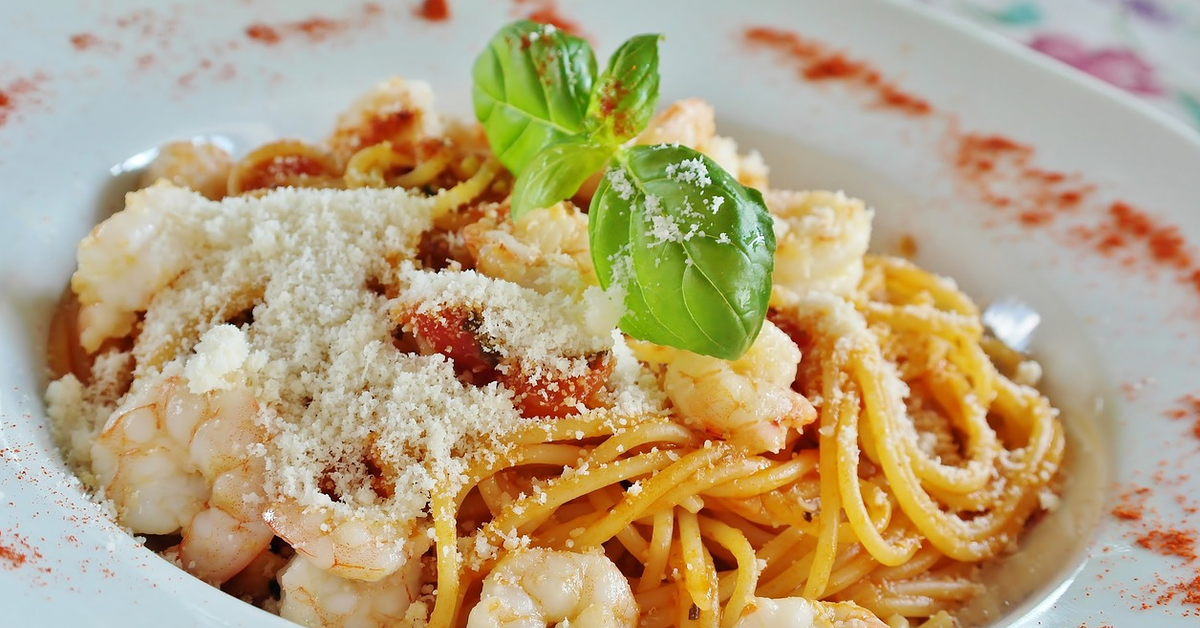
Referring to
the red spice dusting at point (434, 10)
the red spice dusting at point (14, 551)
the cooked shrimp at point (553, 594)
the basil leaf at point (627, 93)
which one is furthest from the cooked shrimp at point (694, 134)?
the red spice dusting at point (14, 551)

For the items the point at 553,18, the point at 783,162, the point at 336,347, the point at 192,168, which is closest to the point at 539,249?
the point at 336,347

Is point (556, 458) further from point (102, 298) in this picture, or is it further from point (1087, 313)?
point (1087, 313)

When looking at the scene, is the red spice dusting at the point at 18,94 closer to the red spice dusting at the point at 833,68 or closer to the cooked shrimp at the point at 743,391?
the cooked shrimp at the point at 743,391

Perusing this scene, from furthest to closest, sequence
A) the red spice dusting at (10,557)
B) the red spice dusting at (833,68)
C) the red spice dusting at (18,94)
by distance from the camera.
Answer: the red spice dusting at (833,68) → the red spice dusting at (18,94) → the red spice dusting at (10,557)

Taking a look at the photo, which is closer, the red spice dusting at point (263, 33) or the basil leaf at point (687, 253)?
the basil leaf at point (687, 253)

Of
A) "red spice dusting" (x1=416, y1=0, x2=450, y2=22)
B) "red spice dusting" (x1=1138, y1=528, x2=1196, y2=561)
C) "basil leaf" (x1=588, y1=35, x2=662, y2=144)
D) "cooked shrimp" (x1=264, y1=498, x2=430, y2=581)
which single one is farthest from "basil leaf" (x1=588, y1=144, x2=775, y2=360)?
"red spice dusting" (x1=416, y1=0, x2=450, y2=22)

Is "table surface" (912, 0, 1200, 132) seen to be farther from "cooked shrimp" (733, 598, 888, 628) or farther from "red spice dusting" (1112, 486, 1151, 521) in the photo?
"cooked shrimp" (733, 598, 888, 628)
